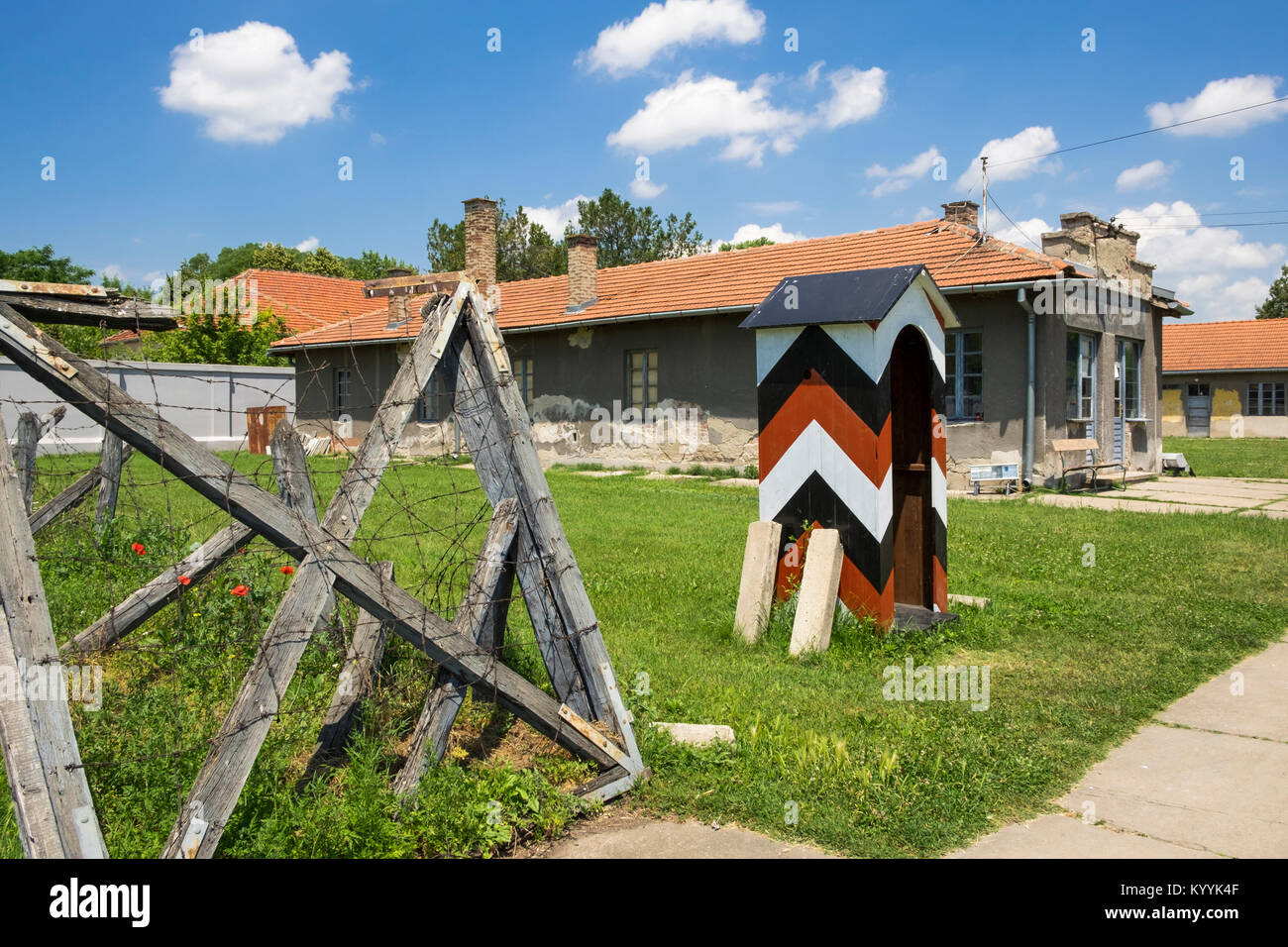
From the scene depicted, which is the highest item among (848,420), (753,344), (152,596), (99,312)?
(753,344)

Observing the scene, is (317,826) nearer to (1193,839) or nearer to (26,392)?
(1193,839)

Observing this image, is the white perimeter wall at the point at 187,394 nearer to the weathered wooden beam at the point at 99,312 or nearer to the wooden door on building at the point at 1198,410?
the weathered wooden beam at the point at 99,312

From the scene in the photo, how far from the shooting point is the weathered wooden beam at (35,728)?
2.47 metres

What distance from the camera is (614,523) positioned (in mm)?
10938

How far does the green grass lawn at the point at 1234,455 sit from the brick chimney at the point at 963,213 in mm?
7125

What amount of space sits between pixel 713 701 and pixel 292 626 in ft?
7.79

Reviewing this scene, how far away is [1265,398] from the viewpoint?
3641 cm

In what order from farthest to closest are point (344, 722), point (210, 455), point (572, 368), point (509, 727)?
1. point (572, 368)
2. point (509, 727)
3. point (344, 722)
4. point (210, 455)

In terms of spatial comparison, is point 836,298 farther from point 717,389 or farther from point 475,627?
point 717,389

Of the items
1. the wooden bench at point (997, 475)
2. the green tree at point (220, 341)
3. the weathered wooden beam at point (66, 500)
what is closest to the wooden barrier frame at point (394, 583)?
the weathered wooden beam at point (66, 500)

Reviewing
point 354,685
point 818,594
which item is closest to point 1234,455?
point 818,594
